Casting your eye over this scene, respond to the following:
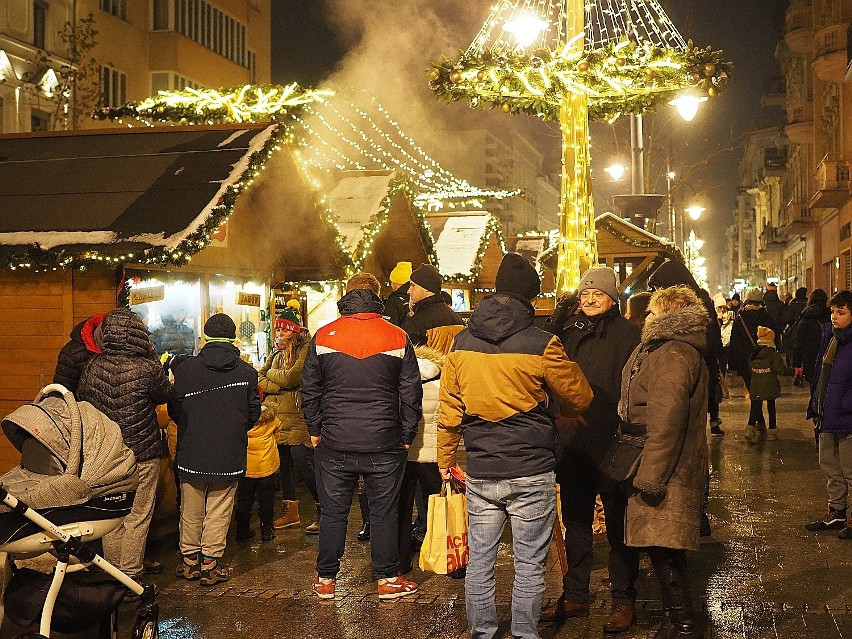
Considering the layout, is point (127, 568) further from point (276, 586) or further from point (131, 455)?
point (131, 455)

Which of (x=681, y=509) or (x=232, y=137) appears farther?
(x=232, y=137)

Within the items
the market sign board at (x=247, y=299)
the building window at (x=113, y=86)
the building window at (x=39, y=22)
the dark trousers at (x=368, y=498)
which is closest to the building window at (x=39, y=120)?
the building window at (x=39, y=22)

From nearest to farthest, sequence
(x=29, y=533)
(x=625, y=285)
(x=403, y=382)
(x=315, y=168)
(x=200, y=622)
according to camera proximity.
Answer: (x=29, y=533) → (x=200, y=622) → (x=403, y=382) → (x=315, y=168) → (x=625, y=285)

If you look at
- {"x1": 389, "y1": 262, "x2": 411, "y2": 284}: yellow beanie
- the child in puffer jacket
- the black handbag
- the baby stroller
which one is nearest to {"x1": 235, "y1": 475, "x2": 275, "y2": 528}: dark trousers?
the child in puffer jacket

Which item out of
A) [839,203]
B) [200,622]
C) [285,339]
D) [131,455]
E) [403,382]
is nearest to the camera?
[131,455]

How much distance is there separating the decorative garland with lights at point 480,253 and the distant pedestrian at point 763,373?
21.5 feet

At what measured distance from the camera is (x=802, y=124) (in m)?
38.7

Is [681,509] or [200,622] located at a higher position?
[681,509]

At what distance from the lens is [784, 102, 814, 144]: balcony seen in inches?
1511

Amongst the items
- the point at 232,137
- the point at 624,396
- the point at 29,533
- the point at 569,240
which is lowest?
the point at 29,533

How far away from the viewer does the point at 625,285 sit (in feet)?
69.3

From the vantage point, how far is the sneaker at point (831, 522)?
8477mm

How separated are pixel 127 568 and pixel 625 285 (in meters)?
15.8

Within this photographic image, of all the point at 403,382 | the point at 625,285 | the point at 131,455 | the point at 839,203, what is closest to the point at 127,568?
the point at 131,455
